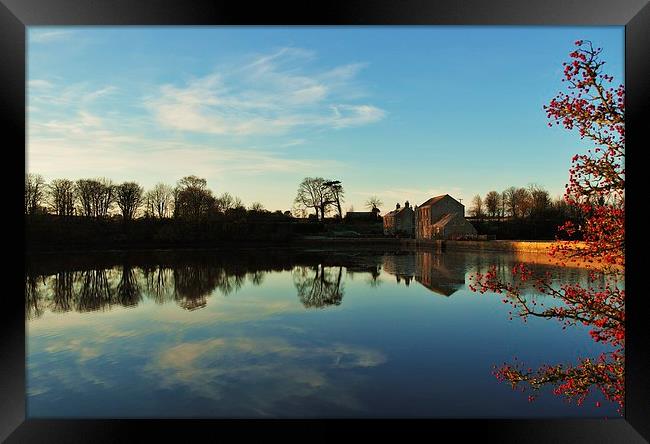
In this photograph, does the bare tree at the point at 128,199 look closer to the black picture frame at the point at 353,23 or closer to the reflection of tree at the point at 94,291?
the reflection of tree at the point at 94,291

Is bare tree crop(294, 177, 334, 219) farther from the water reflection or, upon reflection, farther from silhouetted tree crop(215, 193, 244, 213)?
the water reflection

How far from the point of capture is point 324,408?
3580mm

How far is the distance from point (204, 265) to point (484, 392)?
41.1 ft

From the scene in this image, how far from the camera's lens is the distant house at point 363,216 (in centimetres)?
3996

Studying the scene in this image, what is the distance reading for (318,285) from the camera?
10.8 m

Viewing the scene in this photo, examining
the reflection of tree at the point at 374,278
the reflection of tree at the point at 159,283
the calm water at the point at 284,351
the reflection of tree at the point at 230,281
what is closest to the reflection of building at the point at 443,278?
the calm water at the point at 284,351

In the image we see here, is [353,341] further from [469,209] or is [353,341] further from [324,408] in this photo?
[469,209]

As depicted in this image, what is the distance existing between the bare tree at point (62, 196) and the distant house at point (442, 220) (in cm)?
2339

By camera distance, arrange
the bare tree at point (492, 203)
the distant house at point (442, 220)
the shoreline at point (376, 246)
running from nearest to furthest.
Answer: the shoreline at point (376, 246)
the distant house at point (442, 220)
the bare tree at point (492, 203)

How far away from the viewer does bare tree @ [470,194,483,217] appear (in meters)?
38.7

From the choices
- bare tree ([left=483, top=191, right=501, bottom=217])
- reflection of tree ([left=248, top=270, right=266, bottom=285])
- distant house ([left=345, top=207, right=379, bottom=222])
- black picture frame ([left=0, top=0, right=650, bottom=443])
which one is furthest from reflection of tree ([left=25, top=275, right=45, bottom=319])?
bare tree ([left=483, top=191, right=501, bottom=217])

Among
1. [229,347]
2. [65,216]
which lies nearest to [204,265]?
[229,347]

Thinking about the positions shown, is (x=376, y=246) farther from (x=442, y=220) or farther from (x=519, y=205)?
(x=519, y=205)

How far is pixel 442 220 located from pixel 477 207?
8.92 meters
